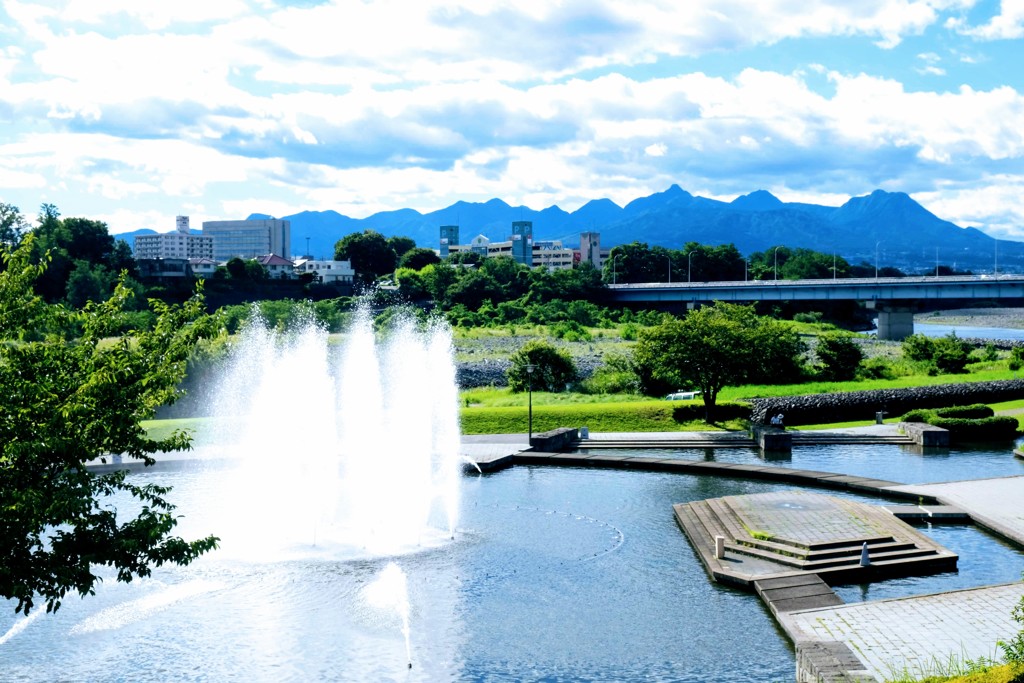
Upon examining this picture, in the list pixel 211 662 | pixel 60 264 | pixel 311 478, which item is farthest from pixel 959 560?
pixel 60 264

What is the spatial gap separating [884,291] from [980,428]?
65671mm

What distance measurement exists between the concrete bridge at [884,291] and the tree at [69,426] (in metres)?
97.7

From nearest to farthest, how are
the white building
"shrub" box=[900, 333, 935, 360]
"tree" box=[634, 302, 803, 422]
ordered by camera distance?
"tree" box=[634, 302, 803, 422] < "shrub" box=[900, 333, 935, 360] < the white building

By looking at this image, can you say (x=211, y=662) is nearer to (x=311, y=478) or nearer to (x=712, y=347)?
(x=311, y=478)

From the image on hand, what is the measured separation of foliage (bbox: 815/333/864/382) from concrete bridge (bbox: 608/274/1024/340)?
46.4 meters

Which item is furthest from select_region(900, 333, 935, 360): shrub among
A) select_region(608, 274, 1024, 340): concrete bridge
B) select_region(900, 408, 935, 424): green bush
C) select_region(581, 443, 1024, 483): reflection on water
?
select_region(608, 274, 1024, 340): concrete bridge

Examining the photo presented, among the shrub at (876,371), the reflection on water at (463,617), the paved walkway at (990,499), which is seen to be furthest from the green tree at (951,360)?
the reflection on water at (463,617)

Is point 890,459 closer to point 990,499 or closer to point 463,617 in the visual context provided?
point 990,499

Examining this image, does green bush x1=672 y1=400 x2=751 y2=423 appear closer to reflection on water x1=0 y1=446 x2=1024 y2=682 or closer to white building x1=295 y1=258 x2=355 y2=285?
reflection on water x1=0 y1=446 x2=1024 y2=682

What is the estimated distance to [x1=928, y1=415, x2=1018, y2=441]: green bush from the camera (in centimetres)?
4228

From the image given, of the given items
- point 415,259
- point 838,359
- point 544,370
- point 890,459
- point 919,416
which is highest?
point 415,259

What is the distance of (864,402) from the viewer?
48.1 meters

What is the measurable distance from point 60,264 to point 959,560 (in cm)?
9444

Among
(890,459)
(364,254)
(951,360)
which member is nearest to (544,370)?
(890,459)
